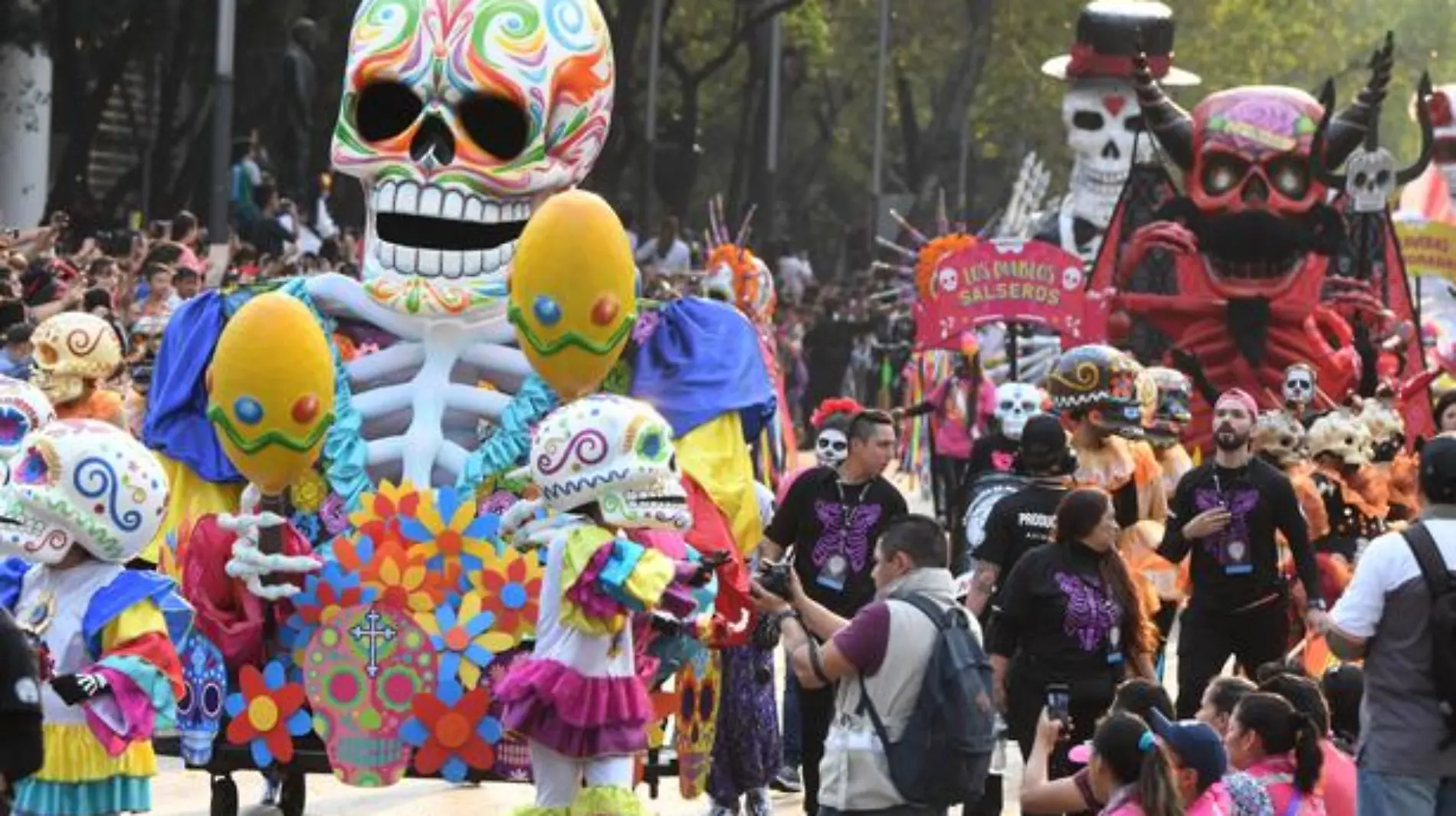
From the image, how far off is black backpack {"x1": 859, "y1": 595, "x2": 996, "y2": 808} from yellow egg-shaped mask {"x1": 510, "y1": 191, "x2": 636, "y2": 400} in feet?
7.49

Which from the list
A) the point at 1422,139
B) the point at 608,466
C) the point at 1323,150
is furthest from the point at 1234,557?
the point at 1422,139

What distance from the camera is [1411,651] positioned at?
1001 cm

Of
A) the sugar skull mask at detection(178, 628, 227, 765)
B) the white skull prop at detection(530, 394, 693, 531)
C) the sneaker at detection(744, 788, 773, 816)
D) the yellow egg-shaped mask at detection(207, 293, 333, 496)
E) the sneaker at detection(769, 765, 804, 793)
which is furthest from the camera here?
the sneaker at detection(769, 765, 804, 793)

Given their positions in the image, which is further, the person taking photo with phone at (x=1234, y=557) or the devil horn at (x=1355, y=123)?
the devil horn at (x=1355, y=123)

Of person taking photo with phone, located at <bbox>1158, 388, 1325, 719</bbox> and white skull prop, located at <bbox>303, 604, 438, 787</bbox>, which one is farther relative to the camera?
person taking photo with phone, located at <bbox>1158, 388, 1325, 719</bbox>

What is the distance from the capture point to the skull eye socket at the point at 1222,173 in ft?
75.7

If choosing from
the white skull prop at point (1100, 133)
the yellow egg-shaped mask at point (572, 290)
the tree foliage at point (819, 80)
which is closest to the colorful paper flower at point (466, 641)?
the yellow egg-shaped mask at point (572, 290)

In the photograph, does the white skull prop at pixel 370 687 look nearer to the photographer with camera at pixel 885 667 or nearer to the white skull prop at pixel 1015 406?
the photographer with camera at pixel 885 667

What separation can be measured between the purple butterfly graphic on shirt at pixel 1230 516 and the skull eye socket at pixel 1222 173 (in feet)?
32.0

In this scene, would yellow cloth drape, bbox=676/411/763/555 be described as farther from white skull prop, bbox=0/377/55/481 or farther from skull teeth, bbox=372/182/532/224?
white skull prop, bbox=0/377/55/481

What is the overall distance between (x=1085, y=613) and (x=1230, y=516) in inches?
90.1

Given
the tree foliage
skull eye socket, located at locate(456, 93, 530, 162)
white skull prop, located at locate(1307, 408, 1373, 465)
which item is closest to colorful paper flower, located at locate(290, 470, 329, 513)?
skull eye socket, located at locate(456, 93, 530, 162)

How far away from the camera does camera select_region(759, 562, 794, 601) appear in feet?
32.7

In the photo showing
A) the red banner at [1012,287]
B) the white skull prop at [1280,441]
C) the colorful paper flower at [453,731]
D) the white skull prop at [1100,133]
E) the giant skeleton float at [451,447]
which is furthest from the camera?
the white skull prop at [1100,133]
